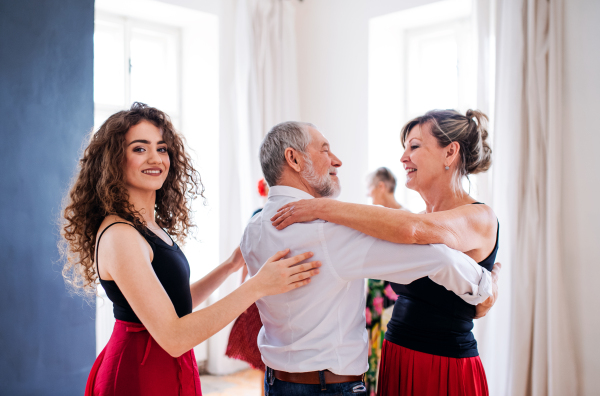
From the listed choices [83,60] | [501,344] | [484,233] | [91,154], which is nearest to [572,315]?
[501,344]

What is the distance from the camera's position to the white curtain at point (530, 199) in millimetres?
2889

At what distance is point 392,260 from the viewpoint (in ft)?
4.24

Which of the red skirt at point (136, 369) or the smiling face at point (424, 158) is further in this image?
the smiling face at point (424, 158)

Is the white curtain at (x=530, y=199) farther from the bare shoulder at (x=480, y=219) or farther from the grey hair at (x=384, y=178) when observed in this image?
the bare shoulder at (x=480, y=219)

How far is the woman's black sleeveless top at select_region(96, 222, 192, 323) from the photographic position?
1.47 m

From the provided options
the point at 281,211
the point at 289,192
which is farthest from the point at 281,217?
the point at 289,192

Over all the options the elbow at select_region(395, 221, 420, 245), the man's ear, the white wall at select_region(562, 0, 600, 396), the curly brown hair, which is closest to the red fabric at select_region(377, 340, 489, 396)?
the elbow at select_region(395, 221, 420, 245)

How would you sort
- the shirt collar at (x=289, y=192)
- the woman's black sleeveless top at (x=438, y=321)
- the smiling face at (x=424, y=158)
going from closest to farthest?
the shirt collar at (x=289, y=192), the woman's black sleeveless top at (x=438, y=321), the smiling face at (x=424, y=158)

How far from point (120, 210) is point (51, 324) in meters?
1.21

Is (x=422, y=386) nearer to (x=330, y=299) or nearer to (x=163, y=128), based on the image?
(x=330, y=299)

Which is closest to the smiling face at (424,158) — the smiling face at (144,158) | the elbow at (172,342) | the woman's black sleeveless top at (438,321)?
the woman's black sleeveless top at (438,321)

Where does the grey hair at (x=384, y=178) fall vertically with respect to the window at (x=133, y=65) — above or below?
below

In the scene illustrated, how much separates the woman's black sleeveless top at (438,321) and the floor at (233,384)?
2304 mm

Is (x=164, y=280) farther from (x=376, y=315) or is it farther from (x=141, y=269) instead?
(x=376, y=315)
